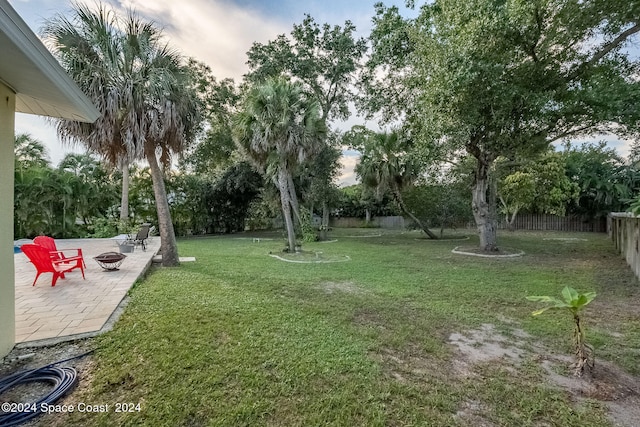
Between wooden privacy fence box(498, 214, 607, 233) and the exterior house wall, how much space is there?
2664 cm

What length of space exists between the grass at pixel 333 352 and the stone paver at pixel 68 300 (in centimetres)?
38

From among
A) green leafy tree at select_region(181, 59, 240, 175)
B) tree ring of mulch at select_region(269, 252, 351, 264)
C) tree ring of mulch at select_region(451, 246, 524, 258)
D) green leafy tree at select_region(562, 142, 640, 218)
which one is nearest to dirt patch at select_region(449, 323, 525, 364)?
tree ring of mulch at select_region(269, 252, 351, 264)

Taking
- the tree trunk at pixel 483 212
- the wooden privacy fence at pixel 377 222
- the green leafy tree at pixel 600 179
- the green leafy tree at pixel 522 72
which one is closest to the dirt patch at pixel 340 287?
the green leafy tree at pixel 522 72

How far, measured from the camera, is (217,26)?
9.47 meters

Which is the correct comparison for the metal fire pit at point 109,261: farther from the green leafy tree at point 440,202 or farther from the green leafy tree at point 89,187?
the green leafy tree at point 440,202

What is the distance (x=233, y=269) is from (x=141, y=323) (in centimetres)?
407

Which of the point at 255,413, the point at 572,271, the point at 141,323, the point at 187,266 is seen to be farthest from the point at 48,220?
the point at 572,271

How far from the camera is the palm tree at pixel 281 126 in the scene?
35.1 ft

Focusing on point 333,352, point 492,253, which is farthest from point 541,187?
point 333,352

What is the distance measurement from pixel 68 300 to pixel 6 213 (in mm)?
2434

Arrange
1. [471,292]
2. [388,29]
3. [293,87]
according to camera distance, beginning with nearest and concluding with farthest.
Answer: [471,292]
[293,87]
[388,29]

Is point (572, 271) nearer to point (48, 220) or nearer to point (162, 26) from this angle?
point (162, 26)

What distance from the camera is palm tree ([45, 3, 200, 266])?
688 cm

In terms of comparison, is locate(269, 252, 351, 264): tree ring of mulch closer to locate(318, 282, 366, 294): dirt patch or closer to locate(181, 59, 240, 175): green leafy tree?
locate(318, 282, 366, 294): dirt patch
